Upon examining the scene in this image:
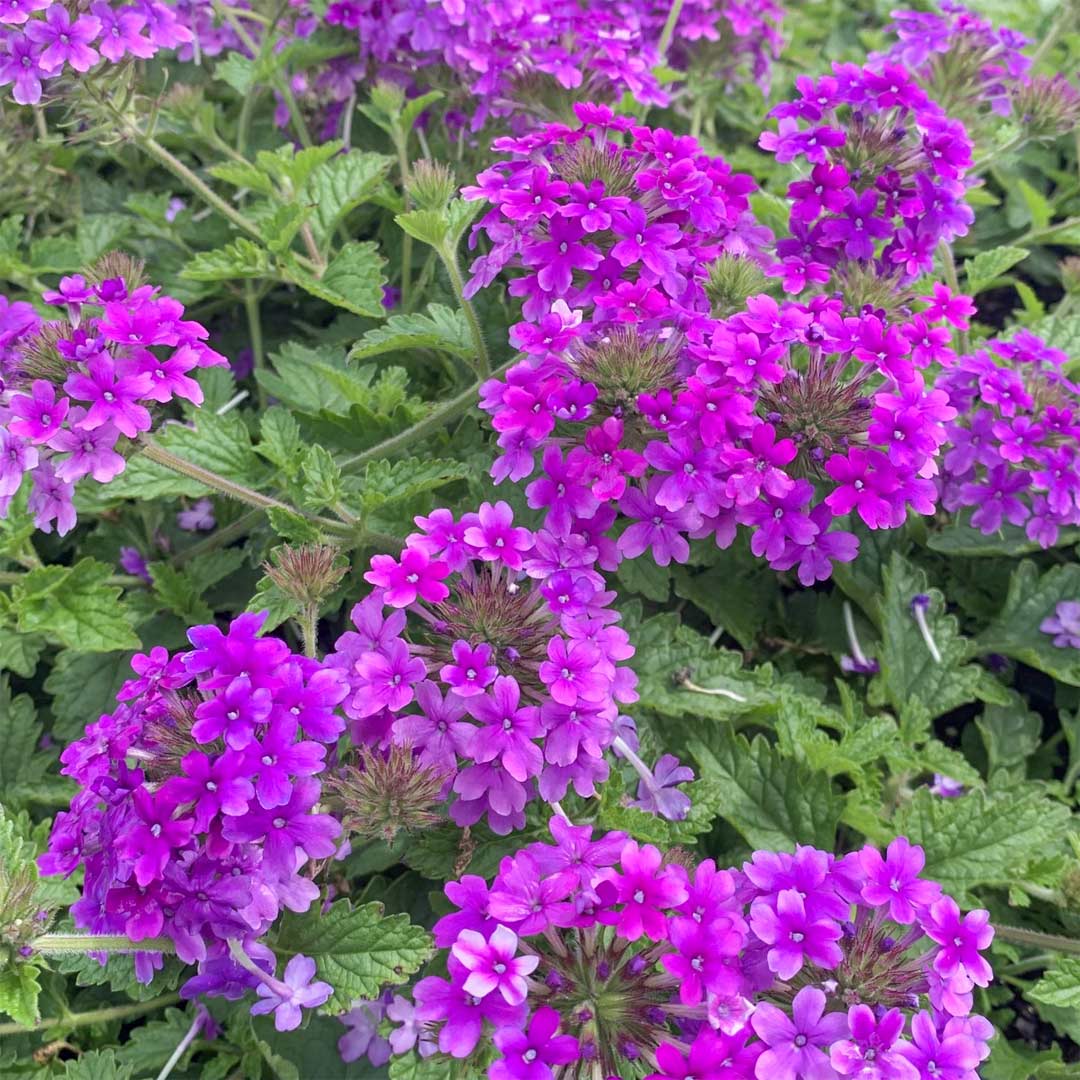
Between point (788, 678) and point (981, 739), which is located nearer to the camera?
point (788, 678)

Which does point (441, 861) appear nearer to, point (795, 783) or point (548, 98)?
point (795, 783)

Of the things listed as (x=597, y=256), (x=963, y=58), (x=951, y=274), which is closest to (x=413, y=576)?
(x=597, y=256)

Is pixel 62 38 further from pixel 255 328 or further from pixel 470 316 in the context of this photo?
pixel 470 316

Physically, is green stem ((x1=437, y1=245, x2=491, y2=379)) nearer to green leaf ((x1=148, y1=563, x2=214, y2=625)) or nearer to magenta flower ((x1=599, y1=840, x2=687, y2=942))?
green leaf ((x1=148, y1=563, x2=214, y2=625))

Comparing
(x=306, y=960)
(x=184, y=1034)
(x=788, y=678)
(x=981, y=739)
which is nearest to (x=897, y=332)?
(x=788, y=678)

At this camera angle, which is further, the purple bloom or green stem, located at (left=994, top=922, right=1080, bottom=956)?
green stem, located at (left=994, top=922, right=1080, bottom=956)

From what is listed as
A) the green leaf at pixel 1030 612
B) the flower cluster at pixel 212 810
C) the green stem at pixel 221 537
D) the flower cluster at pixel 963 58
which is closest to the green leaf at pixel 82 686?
the green stem at pixel 221 537

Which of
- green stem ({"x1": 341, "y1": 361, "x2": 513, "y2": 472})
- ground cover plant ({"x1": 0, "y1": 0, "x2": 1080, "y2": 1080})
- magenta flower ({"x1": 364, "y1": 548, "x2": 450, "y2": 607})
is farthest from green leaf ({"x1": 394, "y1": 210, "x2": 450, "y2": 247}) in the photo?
magenta flower ({"x1": 364, "y1": 548, "x2": 450, "y2": 607})

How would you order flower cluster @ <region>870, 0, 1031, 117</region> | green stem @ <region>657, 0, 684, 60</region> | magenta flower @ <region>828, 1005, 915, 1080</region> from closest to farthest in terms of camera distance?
1. magenta flower @ <region>828, 1005, 915, 1080</region>
2. flower cluster @ <region>870, 0, 1031, 117</region>
3. green stem @ <region>657, 0, 684, 60</region>
